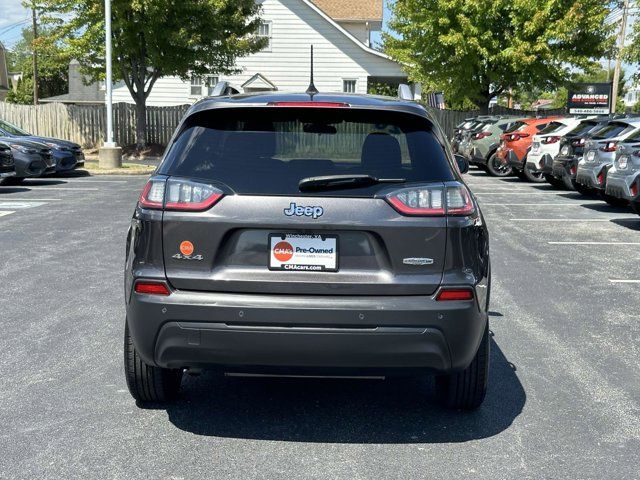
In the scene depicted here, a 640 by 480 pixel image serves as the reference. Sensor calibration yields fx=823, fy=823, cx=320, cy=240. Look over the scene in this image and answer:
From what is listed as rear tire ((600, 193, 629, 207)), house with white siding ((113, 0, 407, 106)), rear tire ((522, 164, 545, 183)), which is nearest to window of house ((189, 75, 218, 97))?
house with white siding ((113, 0, 407, 106))

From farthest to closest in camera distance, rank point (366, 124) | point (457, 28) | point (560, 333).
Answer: point (457, 28)
point (560, 333)
point (366, 124)

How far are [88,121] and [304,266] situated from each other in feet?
103

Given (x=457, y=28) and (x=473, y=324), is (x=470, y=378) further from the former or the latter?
(x=457, y=28)

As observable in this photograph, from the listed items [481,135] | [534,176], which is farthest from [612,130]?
[481,135]

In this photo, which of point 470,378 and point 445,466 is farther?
point 470,378

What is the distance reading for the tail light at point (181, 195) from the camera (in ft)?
12.9

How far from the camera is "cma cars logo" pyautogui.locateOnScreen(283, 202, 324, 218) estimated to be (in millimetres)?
3893

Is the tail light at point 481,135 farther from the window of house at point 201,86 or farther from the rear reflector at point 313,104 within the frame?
the rear reflector at point 313,104

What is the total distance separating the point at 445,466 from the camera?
154 inches

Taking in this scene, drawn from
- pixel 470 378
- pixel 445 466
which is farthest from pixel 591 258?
pixel 445 466

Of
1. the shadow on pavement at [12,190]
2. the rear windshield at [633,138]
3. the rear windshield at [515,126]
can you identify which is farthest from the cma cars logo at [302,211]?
the rear windshield at [515,126]

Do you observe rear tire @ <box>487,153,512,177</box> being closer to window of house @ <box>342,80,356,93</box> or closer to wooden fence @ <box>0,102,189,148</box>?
wooden fence @ <box>0,102,189,148</box>

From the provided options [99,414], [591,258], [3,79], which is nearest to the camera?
[99,414]

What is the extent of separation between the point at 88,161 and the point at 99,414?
24.4m
